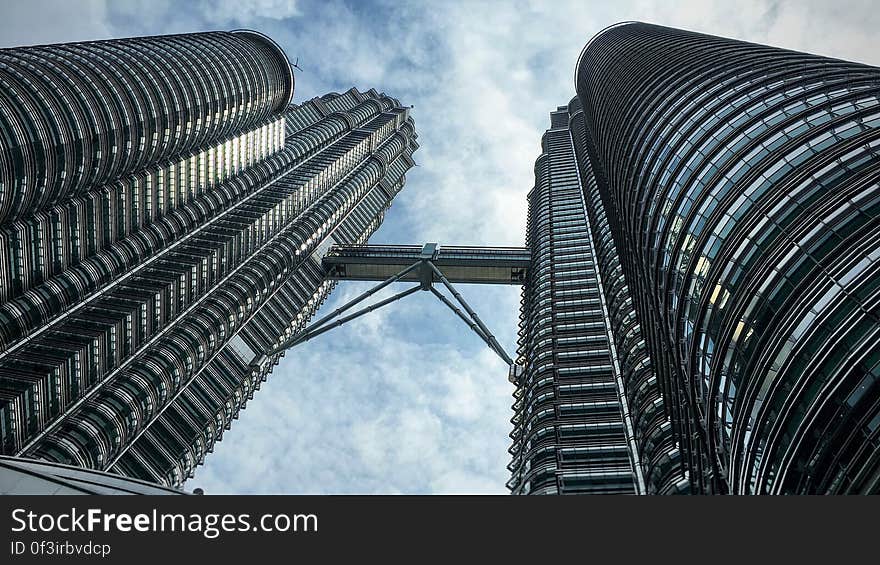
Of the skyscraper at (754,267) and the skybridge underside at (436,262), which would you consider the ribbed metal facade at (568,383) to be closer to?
the skyscraper at (754,267)

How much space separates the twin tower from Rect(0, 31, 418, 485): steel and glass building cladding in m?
0.44

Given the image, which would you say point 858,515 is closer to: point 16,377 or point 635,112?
point 635,112

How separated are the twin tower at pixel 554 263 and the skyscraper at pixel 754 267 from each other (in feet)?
0.51

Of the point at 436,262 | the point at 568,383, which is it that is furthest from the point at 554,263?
the point at 436,262

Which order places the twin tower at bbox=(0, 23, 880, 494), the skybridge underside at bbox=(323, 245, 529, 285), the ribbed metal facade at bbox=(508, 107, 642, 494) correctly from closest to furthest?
the twin tower at bbox=(0, 23, 880, 494)
the ribbed metal facade at bbox=(508, 107, 642, 494)
the skybridge underside at bbox=(323, 245, 529, 285)

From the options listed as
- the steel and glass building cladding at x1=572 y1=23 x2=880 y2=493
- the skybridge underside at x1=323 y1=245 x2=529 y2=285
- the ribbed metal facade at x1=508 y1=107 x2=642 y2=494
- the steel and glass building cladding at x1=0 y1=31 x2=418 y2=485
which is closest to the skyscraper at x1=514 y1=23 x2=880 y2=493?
the steel and glass building cladding at x1=572 y1=23 x2=880 y2=493

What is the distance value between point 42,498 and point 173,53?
103 meters

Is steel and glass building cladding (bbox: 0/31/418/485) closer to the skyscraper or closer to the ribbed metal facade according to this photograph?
the ribbed metal facade

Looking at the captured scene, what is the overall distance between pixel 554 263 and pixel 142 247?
67715mm

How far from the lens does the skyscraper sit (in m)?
25.9

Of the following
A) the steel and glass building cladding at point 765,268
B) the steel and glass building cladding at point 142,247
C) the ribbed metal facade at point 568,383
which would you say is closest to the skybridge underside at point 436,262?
the steel and glass building cladding at point 142,247

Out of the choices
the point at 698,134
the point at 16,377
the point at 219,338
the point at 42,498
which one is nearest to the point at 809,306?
the point at 698,134

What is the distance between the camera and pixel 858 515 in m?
18.7

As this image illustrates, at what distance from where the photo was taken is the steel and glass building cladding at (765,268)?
25688 millimetres
